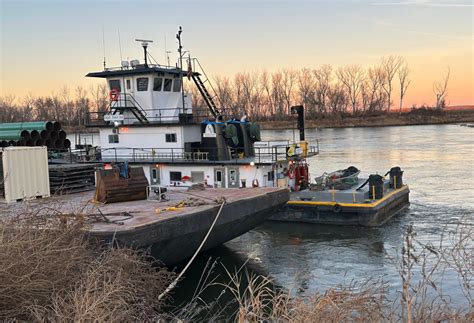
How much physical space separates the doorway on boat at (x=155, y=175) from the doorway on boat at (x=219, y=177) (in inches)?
112

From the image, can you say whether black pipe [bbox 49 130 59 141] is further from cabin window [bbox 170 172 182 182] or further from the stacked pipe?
cabin window [bbox 170 172 182 182]

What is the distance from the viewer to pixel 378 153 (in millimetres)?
44469

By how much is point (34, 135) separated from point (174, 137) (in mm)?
7197

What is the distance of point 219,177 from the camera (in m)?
20.8

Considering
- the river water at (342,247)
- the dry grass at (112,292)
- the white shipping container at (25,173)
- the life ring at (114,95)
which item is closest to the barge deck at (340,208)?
the river water at (342,247)

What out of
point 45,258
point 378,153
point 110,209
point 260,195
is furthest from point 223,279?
point 378,153

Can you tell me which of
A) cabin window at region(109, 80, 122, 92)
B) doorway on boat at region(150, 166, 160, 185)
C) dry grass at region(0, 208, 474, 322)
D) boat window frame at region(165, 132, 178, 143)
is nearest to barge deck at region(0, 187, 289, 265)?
dry grass at region(0, 208, 474, 322)

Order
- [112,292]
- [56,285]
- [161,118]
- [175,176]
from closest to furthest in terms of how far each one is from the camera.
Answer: [112,292]
[56,285]
[175,176]
[161,118]

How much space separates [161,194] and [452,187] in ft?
59.9

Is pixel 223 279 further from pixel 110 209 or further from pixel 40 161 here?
pixel 40 161

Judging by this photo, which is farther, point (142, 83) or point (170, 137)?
point (142, 83)

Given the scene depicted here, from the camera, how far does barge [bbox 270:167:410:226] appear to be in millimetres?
19078

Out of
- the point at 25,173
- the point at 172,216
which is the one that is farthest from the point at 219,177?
the point at 172,216

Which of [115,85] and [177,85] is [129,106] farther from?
[177,85]
